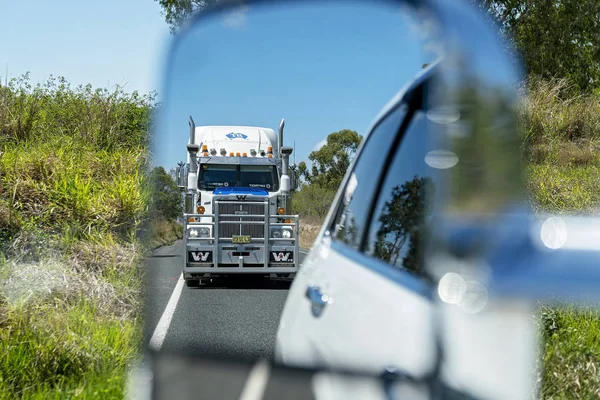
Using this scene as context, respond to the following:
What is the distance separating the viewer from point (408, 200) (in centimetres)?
102

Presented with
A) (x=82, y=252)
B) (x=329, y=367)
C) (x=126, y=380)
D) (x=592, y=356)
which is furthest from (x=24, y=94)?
(x=329, y=367)

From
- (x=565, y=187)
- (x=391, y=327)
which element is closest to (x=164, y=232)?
(x=391, y=327)

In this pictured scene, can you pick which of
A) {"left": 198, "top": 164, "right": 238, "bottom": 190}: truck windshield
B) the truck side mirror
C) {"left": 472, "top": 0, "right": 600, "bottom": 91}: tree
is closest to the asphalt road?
the truck side mirror

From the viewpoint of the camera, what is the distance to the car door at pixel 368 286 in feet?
2.60

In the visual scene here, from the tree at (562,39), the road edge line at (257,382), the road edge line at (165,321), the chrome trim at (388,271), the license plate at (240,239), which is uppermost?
the tree at (562,39)

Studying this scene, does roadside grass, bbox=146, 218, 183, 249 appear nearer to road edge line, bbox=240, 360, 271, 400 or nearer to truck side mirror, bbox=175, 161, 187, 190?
truck side mirror, bbox=175, 161, 187, 190

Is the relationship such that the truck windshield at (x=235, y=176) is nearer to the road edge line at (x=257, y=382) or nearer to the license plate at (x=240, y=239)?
the license plate at (x=240, y=239)

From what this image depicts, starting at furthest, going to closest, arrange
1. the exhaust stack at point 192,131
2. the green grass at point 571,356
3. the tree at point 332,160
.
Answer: the green grass at point 571,356
the exhaust stack at point 192,131
the tree at point 332,160

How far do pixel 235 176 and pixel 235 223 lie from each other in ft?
2.16

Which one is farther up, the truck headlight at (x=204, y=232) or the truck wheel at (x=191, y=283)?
the truck headlight at (x=204, y=232)

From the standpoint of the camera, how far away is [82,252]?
990 centimetres

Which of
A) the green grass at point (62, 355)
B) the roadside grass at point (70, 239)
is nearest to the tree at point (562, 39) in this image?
the roadside grass at point (70, 239)

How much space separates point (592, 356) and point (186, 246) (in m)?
2.07

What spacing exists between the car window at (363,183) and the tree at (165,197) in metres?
0.30
